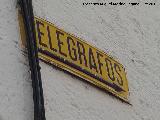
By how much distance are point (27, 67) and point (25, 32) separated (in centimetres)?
12

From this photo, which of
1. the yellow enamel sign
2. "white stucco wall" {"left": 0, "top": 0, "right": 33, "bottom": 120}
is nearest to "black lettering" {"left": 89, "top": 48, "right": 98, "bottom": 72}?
the yellow enamel sign

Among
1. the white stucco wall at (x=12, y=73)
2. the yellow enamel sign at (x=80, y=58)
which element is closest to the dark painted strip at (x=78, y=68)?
the yellow enamel sign at (x=80, y=58)

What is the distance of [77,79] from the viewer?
1.31 meters

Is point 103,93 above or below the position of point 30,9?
below

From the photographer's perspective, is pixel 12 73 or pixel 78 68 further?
pixel 78 68

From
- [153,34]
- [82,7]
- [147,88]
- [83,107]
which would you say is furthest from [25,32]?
[153,34]

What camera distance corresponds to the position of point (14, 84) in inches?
43.4

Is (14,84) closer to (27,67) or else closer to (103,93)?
(27,67)

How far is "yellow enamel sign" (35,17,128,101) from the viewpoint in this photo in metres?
1.28

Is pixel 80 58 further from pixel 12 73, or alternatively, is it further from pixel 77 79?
pixel 12 73

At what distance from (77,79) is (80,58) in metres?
0.10

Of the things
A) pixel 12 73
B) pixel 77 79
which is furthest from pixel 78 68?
pixel 12 73

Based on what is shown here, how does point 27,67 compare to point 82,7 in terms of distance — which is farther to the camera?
point 82,7

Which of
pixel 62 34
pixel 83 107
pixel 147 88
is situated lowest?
pixel 83 107
